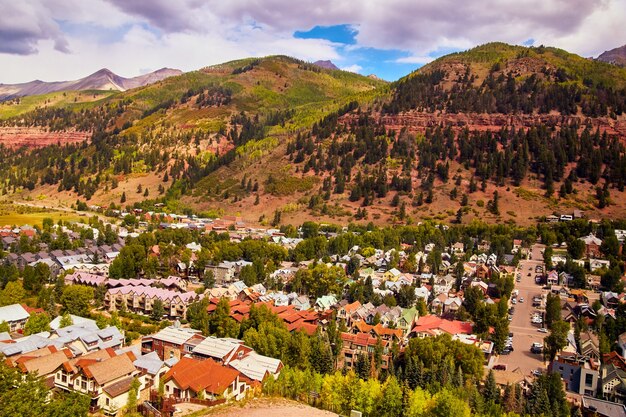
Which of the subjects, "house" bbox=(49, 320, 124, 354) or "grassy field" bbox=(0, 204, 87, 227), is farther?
"grassy field" bbox=(0, 204, 87, 227)

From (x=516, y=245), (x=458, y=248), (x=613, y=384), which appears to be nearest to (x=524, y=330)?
(x=613, y=384)

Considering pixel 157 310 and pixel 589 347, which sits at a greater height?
pixel 589 347

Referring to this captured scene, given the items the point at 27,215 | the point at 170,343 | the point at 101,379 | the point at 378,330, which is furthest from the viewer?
the point at 27,215

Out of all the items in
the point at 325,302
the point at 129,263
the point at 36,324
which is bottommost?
the point at 325,302

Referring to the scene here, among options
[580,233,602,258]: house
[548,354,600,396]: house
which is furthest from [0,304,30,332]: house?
[580,233,602,258]: house

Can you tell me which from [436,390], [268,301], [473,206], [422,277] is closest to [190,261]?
[268,301]

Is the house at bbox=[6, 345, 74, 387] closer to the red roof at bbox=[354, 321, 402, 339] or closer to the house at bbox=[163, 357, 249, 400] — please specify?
the house at bbox=[163, 357, 249, 400]

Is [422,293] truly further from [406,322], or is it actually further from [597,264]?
[597,264]
